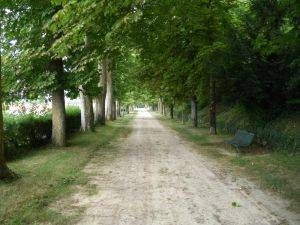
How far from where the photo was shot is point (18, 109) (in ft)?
60.7

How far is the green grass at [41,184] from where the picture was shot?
7449 millimetres

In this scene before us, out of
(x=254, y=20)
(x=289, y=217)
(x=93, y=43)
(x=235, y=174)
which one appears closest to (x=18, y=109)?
(x=93, y=43)

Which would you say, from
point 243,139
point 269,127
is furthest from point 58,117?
point 269,127

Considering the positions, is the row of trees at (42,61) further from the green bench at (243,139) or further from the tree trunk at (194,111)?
the tree trunk at (194,111)

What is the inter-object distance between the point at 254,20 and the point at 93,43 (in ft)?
31.0

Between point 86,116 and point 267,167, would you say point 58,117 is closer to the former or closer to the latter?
point 86,116

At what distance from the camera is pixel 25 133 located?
645 inches

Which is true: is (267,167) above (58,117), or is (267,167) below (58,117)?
below

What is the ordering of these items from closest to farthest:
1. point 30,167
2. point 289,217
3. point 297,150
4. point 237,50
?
point 289,217 → point 30,167 → point 297,150 → point 237,50

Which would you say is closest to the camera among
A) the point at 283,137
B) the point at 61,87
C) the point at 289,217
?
the point at 289,217

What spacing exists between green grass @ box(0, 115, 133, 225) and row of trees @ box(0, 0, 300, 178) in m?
2.81

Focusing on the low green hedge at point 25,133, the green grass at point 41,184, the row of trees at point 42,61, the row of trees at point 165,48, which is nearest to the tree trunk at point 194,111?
the row of trees at point 165,48

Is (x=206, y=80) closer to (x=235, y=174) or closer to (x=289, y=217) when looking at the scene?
(x=235, y=174)

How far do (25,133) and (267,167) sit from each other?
9.62m
